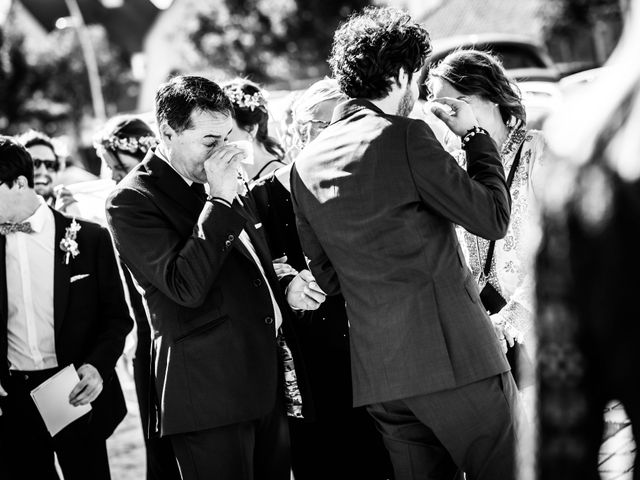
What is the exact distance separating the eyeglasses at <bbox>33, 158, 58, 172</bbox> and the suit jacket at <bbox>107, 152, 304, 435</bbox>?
9.02 feet

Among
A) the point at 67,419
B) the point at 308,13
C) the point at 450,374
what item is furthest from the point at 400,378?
the point at 308,13

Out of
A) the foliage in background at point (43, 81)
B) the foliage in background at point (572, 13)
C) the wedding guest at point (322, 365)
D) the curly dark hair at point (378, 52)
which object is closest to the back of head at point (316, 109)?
the wedding guest at point (322, 365)

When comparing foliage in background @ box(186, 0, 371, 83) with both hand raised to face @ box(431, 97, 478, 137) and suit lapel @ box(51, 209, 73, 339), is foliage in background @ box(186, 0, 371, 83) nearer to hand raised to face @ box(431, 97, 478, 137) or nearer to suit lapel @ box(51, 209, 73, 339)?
suit lapel @ box(51, 209, 73, 339)

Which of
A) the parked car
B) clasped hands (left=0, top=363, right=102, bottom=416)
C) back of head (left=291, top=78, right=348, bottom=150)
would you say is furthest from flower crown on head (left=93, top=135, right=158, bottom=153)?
the parked car

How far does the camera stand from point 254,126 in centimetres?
442

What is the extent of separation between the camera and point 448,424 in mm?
2588

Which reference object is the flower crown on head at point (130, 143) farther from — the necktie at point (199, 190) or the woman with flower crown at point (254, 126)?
the necktie at point (199, 190)

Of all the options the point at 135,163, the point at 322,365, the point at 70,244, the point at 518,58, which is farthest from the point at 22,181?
the point at 518,58

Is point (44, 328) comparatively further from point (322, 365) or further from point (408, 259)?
point (408, 259)

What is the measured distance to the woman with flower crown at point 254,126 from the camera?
4.29 m

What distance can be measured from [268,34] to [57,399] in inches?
1237

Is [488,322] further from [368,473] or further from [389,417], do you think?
[368,473]

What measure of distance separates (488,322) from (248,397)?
3.00ft

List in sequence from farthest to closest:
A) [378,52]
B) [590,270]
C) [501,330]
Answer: [501,330], [378,52], [590,270]
